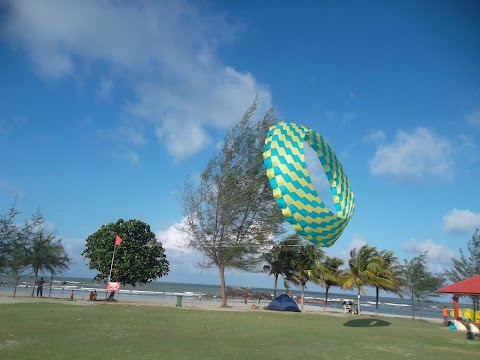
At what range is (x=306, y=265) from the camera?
3450cm

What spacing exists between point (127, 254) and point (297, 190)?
2307cm

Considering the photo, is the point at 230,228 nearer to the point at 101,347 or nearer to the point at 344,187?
the point at 344,187

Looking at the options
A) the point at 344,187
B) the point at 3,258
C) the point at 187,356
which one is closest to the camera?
the point at 187,356

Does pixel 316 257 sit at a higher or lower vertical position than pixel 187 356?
higher

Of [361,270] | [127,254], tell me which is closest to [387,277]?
[361,270]

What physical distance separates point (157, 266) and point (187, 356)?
24.1 m

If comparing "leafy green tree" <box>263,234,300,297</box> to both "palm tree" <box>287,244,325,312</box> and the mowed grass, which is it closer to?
"palm tree" <box>287,244,325,312</box>

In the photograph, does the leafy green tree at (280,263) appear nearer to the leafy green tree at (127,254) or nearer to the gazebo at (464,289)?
the leafy green tree at (127,254)

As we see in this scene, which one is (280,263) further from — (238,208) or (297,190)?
(297,190)

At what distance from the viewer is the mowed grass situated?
397 inches

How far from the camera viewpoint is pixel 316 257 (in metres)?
34.7

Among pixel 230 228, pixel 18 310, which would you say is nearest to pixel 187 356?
Answer: pixel 18 310

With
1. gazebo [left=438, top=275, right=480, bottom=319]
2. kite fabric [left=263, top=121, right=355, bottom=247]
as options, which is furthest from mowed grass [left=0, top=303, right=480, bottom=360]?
kite fabric [left=263, top=121, right=355, bottom=247]

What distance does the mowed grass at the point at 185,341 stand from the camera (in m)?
10.1
